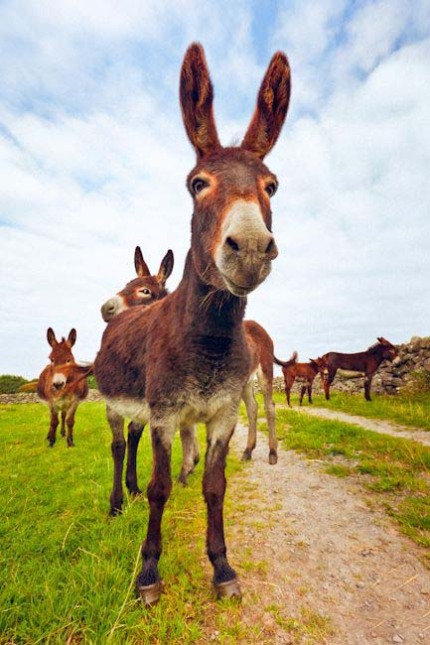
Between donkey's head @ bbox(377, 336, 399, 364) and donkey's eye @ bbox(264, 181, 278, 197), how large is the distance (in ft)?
42.1

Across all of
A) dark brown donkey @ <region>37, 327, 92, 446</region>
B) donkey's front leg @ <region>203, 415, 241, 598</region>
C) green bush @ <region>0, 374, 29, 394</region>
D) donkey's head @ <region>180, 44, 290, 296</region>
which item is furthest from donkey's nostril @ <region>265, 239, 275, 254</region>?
green bush @ <region>0, 374, 29, 394</region>

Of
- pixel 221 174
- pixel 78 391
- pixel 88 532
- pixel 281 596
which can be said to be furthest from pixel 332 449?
pixel 78 391

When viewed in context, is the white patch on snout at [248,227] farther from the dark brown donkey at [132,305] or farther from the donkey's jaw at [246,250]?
the dark brown donkey at [132,305]

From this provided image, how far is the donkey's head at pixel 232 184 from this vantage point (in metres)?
1.84

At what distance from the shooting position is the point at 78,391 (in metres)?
8.91

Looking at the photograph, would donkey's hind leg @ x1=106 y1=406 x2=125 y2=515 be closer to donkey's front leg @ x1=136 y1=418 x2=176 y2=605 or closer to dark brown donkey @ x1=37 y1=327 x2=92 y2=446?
donkey's front leg @ x1=136 y1=418 x2=176 y2=605

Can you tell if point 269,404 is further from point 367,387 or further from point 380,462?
point 367,387

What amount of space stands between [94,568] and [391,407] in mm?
9927

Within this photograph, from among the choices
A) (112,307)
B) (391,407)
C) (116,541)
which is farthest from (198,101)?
(391,407)

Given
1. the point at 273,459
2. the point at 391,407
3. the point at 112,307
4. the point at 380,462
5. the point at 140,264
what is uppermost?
the point at 140,264

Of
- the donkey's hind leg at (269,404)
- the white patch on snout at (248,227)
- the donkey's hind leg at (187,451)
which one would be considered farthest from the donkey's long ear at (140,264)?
the white patch on snout at (248,227)

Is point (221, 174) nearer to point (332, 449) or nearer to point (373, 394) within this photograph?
point (332, 449)

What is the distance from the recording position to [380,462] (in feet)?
17.0

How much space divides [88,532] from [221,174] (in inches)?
143
